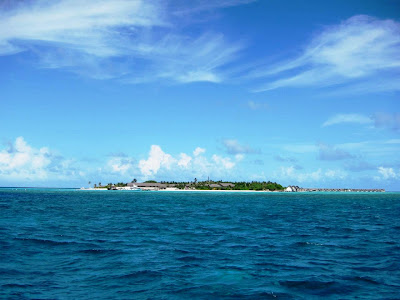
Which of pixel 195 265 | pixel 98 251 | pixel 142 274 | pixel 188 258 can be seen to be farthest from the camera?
pixel 98 251

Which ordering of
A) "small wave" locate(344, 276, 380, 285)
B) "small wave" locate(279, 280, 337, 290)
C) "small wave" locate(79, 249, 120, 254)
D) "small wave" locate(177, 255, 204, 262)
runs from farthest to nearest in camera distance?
"small wave" locate(79, 249, 120, 254) → "small wave" locate(177, 255, 204, 262) → "small wave" locate(344, 276, 380, 285) → "small wave" locate(279, 280, 337, 290)

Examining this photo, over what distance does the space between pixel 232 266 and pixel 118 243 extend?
1303 cm

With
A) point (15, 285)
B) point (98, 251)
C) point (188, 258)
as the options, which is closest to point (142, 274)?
point (188, 258)

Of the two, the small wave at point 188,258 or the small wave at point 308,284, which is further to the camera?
the small wave at point 188,258

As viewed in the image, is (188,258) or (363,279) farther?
(188,258)

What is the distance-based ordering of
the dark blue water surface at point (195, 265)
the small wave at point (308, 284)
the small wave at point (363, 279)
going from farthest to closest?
1. the small wave at point (363, 279)
2. the small wave at point (308, 284)
3. the dark blue water surface at point (195, 265)

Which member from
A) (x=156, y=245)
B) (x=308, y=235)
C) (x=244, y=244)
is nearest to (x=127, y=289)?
(x=156, y=245)

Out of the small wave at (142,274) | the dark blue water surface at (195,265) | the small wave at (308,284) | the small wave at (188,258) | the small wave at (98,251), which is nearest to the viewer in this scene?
the dark blue water surface at (195,265)

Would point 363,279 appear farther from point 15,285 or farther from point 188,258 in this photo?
point 15,285

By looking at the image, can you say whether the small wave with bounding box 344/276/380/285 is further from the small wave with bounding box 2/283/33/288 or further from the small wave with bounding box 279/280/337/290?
the small wave with bounding box 2/283/33/288

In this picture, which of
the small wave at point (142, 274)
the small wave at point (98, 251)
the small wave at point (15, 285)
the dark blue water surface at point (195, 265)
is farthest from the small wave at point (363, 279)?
the small wave at point (15, 285)

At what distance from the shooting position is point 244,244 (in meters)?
31.6

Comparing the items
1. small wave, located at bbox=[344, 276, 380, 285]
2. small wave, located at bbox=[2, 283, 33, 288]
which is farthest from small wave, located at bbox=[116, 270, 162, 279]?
small wave, located at bbox=[344, 276, 380, 285]

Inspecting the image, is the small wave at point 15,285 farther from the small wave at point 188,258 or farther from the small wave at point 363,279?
the small wave at point 363,279
